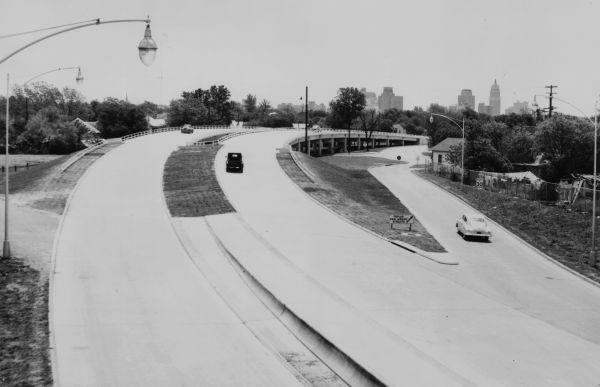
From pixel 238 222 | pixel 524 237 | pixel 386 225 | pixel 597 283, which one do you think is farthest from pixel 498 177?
pixel 238 222

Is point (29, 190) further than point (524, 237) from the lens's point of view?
Yes

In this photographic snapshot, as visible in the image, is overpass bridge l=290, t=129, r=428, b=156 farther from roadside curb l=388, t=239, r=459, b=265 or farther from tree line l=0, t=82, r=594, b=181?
roadside curb l=388, t=239, r=459, b=265

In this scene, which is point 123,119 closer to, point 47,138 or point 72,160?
point 47,138

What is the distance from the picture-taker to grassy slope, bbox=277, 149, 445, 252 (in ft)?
122

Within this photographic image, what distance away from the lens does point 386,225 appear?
39562 mm

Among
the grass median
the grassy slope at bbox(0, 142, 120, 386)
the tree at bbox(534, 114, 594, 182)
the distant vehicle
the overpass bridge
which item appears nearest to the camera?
the grassy slope at bbox(0, 142, 120, 386)

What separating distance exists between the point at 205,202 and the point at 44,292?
774 inches

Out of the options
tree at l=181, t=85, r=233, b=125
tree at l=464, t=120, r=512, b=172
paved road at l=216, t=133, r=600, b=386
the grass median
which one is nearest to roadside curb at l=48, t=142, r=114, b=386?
the grass median

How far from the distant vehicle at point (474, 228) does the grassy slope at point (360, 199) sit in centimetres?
237

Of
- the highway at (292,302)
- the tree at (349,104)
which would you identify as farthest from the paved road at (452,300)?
the tree at (349,104)

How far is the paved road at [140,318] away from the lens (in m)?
14.6

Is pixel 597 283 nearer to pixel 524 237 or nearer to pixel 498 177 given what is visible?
pixel 524 237

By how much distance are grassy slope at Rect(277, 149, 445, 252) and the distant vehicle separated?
7.77 ft

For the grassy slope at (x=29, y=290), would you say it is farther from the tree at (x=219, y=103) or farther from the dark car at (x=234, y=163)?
the tree at (x=219, y=103)
